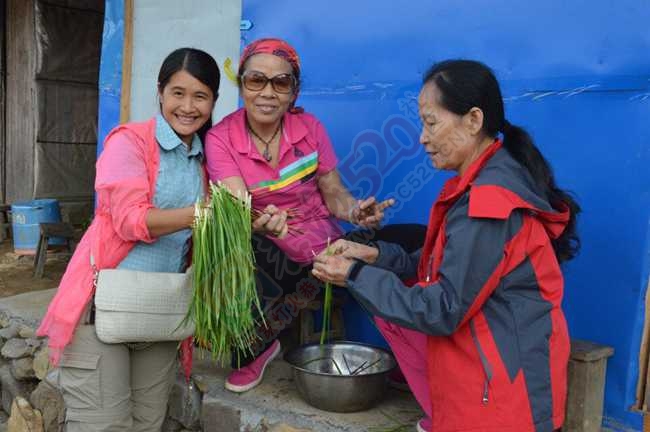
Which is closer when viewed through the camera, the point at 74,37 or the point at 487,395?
the point at 487,395

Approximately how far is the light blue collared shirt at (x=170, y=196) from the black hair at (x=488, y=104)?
3.54 feet

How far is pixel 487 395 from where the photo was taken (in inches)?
80.4

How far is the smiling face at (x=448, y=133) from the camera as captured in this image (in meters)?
2.17

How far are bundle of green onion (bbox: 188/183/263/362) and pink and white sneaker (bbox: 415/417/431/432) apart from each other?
33.9 inches

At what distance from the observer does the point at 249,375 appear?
3.33 m

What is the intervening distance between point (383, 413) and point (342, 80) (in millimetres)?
1949

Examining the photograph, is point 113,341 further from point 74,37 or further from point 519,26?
point 74,37

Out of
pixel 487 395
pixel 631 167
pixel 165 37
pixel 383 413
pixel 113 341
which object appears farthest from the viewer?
pixel 165 37

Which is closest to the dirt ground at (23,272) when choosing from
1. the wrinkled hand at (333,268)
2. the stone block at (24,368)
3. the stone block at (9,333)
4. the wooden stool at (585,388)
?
the stone block at (9,333)

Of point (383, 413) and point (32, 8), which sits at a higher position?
point (32, 8)

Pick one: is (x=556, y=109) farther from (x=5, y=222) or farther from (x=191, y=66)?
(x=5, y=222)

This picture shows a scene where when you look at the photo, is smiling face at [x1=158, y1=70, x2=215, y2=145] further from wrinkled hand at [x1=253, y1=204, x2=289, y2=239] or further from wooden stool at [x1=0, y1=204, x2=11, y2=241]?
wooden stool at [x1=0, y1=204, x2=11, y2=241]

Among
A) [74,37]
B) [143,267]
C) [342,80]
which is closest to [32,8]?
[74,37]

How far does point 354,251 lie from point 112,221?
3.09ft
